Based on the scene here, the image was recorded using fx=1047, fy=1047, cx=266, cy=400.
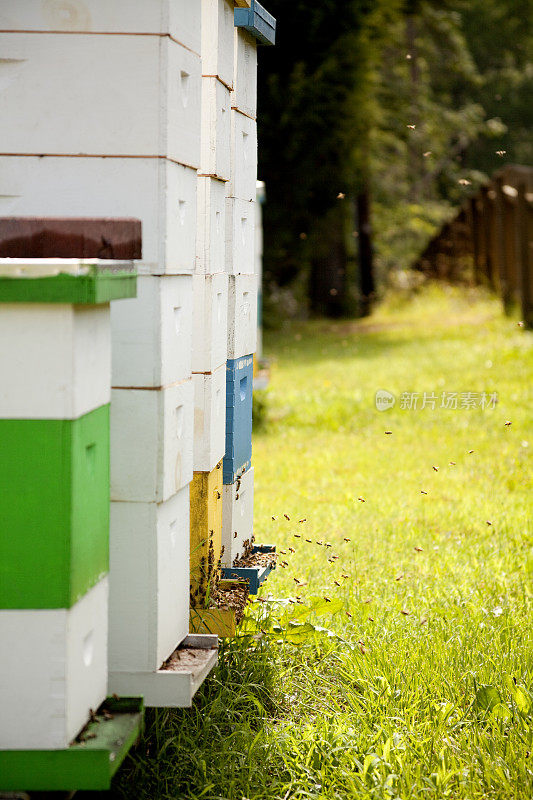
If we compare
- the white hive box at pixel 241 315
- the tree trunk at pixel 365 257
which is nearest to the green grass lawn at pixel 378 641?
the white hive box at pixel 241 315

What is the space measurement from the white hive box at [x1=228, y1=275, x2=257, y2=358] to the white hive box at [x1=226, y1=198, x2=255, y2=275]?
35mm

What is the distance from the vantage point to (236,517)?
10.9 ft

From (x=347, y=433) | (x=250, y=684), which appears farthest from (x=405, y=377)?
(x=250, y=684)

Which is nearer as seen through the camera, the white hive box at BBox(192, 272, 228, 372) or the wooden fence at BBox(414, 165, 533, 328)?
the white hive box at BBox(192, 272, 228, 372)

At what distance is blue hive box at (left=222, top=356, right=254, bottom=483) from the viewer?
3.23m

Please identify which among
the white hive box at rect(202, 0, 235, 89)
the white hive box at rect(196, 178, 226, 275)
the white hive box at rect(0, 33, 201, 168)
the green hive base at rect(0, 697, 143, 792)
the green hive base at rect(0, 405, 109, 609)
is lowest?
the green hive base at rect(0, 697, 143, 792)

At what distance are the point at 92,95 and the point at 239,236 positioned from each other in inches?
39.0

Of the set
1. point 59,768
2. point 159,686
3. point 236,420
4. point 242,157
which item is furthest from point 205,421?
point 59,768

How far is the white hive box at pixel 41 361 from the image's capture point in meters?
1.92

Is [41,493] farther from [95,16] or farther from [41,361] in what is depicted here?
[95,16]

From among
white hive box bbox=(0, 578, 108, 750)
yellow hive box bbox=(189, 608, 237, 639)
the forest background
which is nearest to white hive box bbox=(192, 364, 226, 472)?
yellow hive box bbox=(189, 608, 237, 639)

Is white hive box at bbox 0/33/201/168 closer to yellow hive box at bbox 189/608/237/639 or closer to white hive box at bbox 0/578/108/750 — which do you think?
white hive box at bbox 0/578/108/750

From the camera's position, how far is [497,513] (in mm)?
5285

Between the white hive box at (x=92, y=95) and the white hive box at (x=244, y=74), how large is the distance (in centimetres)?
74
